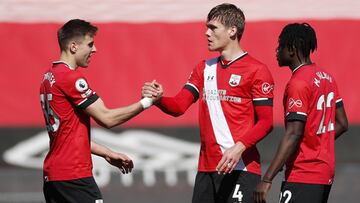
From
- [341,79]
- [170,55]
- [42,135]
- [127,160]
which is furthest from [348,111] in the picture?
[127,160]

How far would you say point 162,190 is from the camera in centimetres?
1318

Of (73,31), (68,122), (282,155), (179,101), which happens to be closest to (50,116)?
(68,122)

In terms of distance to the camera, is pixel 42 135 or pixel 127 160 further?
pixel 42 135

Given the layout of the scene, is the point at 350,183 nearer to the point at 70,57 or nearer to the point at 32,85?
the point at 32,85

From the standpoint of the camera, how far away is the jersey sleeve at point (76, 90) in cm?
664

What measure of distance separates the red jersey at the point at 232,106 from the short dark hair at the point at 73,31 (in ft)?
3.24

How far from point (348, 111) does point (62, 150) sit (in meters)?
7.80

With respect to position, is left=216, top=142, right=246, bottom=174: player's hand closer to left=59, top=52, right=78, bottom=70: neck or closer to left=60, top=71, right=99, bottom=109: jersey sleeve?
left=60, top=71, right=99, bottom=109: jersey sleeve

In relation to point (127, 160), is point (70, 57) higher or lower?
higher

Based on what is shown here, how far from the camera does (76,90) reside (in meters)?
6.64

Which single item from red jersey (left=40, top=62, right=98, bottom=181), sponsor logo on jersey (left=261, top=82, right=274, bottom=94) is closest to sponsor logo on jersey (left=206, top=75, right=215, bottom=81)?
sponsor logo on jersey (left=261, top=82, right=274, bottom=94)

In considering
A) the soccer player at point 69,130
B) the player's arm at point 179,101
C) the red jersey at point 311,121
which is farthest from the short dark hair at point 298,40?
the soccer player at point 69,130

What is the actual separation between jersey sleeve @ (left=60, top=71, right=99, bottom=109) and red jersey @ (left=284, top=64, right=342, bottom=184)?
1446 millimetres

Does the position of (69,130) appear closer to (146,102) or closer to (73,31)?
(146,102)
